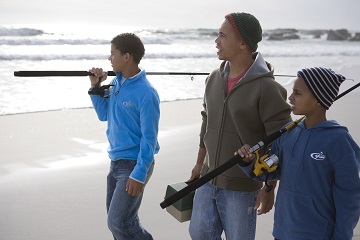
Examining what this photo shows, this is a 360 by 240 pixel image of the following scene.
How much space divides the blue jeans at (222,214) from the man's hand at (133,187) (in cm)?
32

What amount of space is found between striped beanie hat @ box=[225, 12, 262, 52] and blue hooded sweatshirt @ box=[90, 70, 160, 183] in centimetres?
62

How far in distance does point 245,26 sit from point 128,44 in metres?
0.75

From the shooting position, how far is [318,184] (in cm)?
193

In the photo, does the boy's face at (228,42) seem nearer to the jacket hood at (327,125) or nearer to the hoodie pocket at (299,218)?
the jacket hood at (327,125)

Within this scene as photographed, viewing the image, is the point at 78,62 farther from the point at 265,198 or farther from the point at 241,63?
the point at 265,198

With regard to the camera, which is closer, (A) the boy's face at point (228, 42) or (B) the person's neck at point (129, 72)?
(A) the boy's face at point (228, 42)

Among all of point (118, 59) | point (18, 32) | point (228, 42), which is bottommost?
point (18, 32)

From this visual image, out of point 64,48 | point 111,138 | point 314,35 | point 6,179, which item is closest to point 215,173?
point 111,138

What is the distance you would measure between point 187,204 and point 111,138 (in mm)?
599

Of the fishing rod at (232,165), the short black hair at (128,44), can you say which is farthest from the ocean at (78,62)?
the fishing rod at (232,165)

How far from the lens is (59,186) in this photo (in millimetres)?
4270

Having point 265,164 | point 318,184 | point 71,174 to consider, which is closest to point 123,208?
point 265,164

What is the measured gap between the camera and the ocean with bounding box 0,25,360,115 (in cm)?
824

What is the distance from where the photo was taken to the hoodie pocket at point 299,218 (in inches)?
76.6
